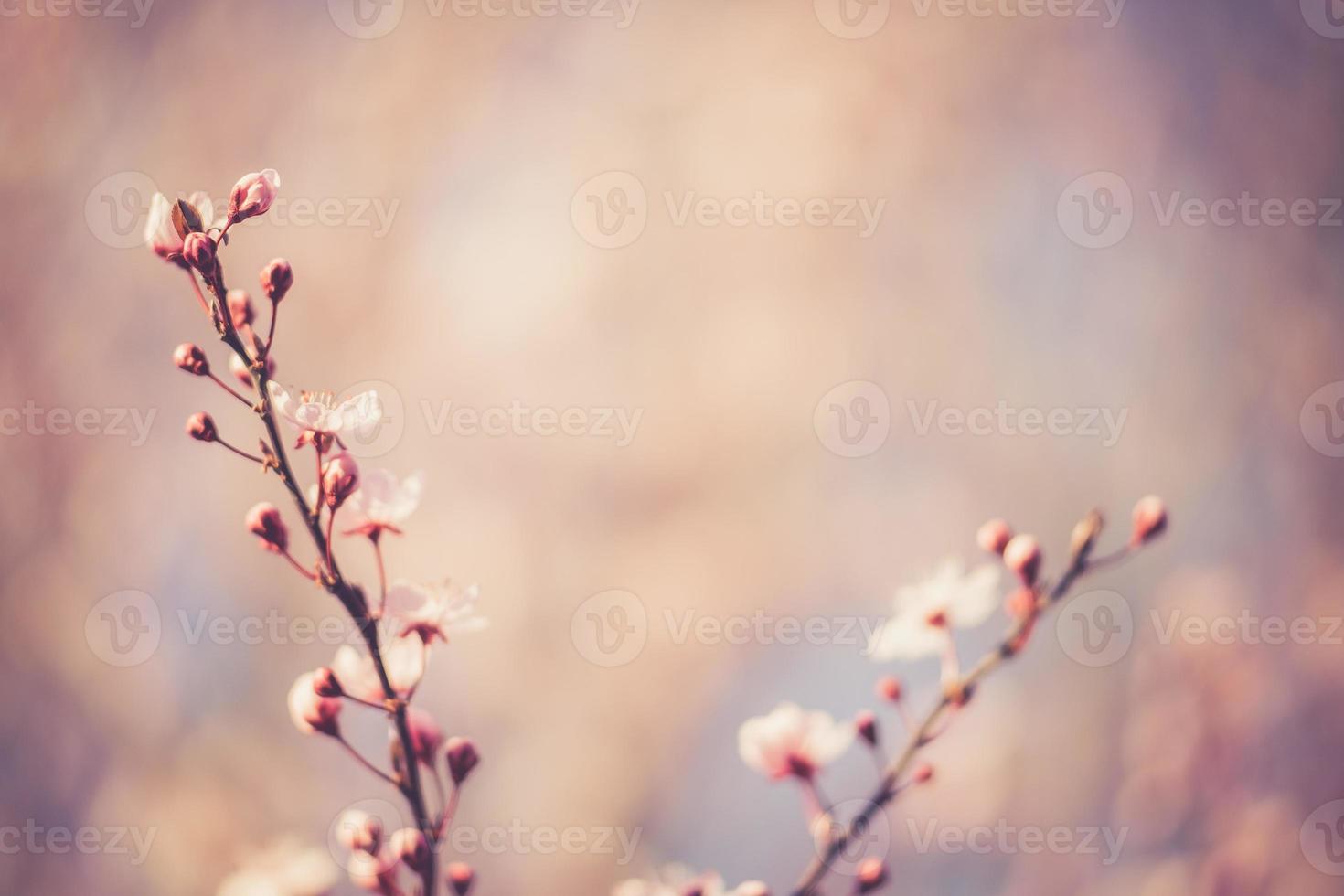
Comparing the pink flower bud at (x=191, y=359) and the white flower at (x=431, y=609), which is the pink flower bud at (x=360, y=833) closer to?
the white flower at (x=431, y=609)

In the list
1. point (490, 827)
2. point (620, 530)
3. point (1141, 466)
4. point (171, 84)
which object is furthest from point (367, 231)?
point (1141, 466)

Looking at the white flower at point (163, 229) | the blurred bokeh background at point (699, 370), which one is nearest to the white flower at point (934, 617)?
the white flower at point (163, 229)

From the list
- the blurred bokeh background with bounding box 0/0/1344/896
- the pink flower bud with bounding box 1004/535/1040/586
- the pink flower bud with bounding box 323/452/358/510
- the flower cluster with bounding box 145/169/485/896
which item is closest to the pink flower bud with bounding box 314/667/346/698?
the flower cluster with bounding box 145/169/485/896

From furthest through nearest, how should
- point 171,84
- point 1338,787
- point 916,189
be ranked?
point 916,189 → point 171,84 → point 1338,787

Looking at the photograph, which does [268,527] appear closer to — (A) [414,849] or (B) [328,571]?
(B) [328,571]

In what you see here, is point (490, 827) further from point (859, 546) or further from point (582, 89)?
point (582, 89)

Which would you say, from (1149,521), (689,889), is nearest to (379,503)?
(689,889)

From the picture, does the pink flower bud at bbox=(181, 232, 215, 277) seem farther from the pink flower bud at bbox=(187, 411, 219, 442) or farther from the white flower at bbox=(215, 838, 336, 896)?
the white flower at bbox=(215, 838, 336, 896)
